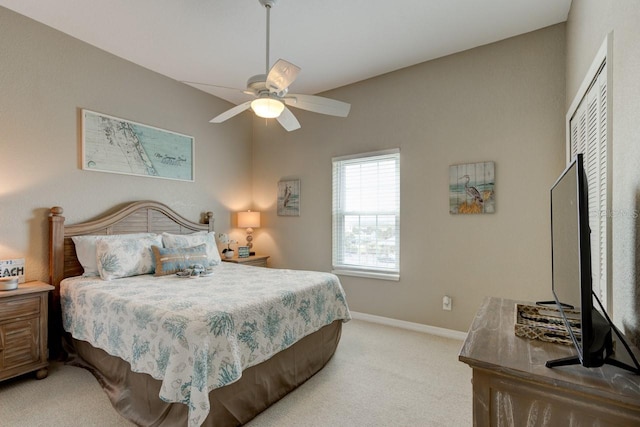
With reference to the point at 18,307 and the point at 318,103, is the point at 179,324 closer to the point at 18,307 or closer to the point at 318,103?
the point at 18,307

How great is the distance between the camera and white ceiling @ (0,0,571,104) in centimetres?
258

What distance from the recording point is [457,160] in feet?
10.9

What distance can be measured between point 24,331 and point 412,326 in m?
3.53

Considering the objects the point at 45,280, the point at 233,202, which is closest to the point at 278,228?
the point at 233,202

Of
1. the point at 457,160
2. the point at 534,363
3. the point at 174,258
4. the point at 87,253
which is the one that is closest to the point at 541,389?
the point at 534,363

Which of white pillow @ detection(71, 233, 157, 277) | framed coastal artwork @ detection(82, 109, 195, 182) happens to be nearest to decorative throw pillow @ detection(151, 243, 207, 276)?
white pillow @ detection(71, 233, 157, 277)

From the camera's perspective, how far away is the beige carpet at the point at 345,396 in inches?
78.4

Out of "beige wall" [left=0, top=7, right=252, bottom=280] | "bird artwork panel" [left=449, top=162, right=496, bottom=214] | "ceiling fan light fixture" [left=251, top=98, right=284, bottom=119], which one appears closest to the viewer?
"ceiling fan light fixture" [left=251, top=98, right=284, bottom=119]

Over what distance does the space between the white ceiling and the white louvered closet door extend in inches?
48.6

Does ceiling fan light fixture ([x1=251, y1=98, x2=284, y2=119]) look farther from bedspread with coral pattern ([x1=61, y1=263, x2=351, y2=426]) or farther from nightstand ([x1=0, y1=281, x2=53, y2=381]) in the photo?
nightstand ([x1=0, y1=281, x2=53, y2=381])

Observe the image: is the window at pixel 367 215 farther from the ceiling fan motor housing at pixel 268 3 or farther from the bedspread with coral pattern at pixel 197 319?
the ceiling fan motor housing at pixel 268 3

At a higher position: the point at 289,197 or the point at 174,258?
the point at 289,197

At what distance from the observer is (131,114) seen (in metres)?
3.51

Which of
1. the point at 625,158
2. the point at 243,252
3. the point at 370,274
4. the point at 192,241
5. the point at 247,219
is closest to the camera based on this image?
the point at 625,158
